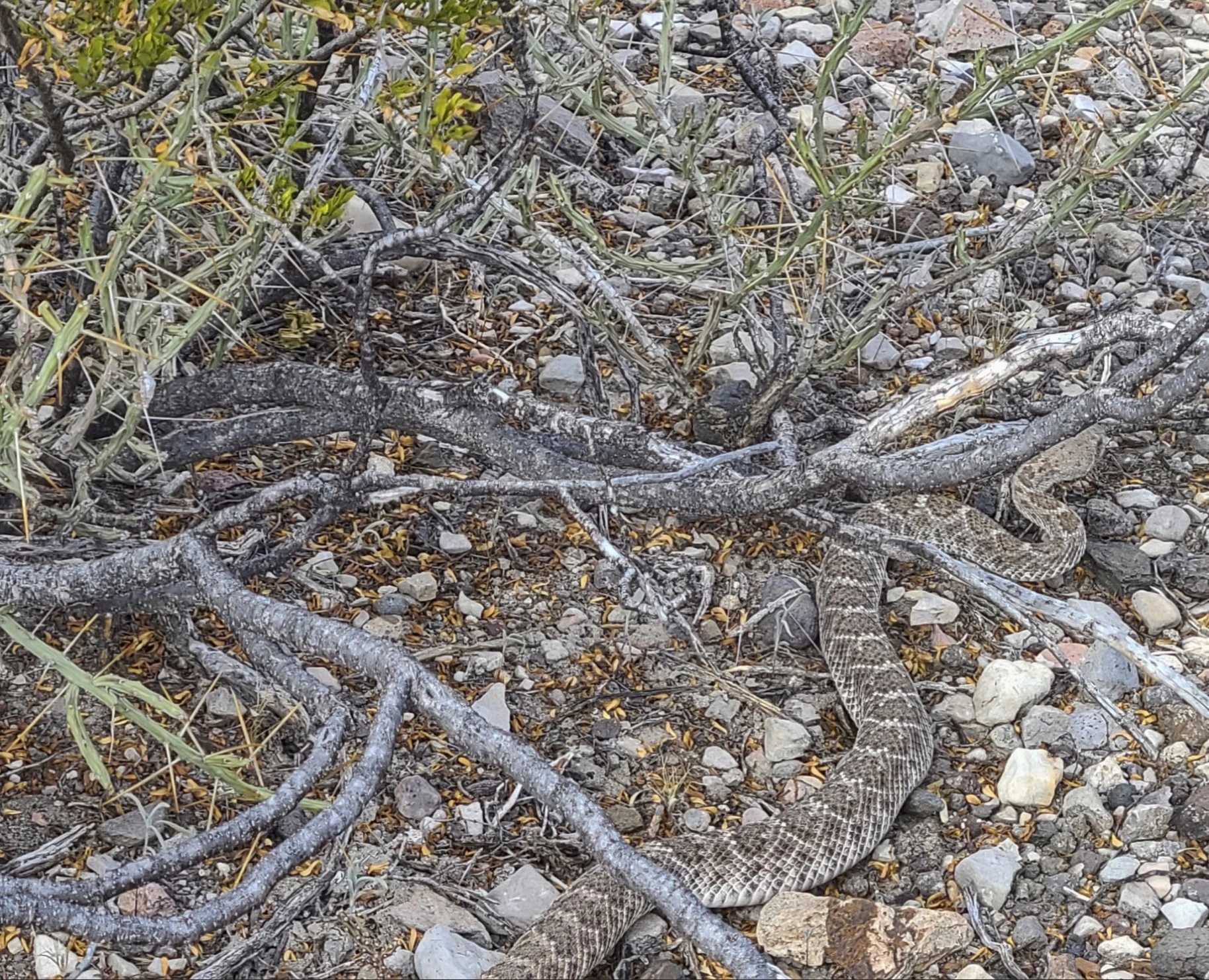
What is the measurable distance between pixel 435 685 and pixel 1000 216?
3891 mm

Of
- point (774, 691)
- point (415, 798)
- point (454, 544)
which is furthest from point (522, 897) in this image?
point (454, 544)

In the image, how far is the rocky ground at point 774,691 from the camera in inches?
144

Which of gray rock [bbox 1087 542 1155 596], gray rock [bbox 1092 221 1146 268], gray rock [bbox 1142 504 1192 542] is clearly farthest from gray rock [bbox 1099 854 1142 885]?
gray rock [bbox 1092 221 1146 268]

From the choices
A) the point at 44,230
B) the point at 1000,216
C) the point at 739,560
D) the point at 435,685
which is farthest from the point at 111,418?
the point at 1000,216

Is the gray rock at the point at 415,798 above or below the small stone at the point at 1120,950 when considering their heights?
above

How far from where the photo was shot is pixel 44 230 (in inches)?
A: 178

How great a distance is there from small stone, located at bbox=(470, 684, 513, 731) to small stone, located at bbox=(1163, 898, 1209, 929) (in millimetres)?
1789

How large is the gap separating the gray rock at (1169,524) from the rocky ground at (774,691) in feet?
0.07

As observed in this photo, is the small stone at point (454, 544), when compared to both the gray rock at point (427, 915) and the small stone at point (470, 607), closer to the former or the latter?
the small stone at point (470, 607)

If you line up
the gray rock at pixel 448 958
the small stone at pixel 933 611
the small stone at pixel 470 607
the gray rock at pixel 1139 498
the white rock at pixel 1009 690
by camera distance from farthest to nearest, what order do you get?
the gray rock at pixel 1139 498 → the small stone at pixel 933 611 → the small stone at pixel 470 607 → the white rock at pixel 1009 690 → the gray rock at pixel 448 958

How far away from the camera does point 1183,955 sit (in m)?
3.53

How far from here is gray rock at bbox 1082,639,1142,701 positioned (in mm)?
4438

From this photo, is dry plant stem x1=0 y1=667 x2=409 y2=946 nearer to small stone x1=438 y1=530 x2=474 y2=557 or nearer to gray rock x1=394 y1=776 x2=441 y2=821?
gray rock x1=394 y1=776 x2=441 y2=821

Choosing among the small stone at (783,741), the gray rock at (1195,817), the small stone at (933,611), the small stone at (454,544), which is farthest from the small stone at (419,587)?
the gray rock at (1195,817)
